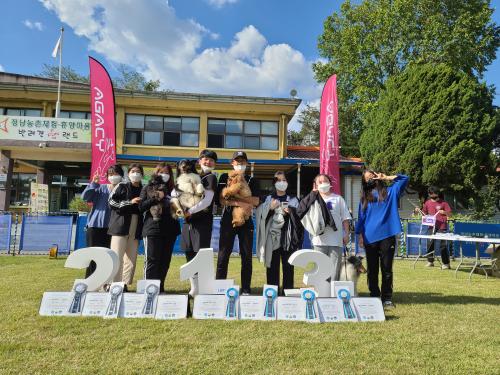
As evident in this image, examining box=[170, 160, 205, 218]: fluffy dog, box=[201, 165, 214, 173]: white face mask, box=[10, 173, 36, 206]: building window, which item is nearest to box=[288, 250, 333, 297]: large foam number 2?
box=[170, 160, 205, 218]: fluffy dog

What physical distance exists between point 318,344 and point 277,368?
609mm

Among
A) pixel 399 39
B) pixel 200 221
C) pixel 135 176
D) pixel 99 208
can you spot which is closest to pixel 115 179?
pixel 135 176

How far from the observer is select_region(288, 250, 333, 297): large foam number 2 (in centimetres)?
436

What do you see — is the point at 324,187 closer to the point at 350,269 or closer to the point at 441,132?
the point at 350,269

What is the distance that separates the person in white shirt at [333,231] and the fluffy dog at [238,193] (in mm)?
884

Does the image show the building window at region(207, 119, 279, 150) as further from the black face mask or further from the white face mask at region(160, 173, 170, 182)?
the black face mask

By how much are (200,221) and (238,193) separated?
0.57 meters

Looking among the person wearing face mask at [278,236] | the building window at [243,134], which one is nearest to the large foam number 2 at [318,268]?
the person wearing face mask at [278,236]

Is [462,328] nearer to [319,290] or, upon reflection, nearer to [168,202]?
[319,290]

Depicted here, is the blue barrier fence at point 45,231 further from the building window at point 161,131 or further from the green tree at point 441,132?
the building window at point 161,131

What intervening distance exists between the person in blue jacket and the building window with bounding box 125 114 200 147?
15.6 meters

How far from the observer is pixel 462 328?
377cm

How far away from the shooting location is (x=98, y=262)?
434 cm

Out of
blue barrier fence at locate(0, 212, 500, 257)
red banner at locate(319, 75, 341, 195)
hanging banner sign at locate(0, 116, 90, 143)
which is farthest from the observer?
hanging banner sign at locate(0, 116, 90, 143)
